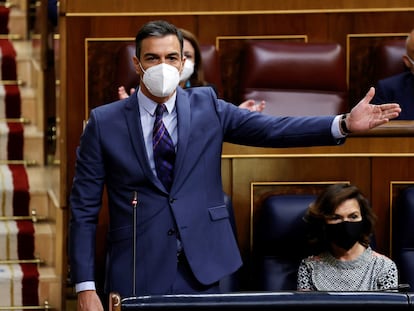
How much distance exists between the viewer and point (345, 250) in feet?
4.48

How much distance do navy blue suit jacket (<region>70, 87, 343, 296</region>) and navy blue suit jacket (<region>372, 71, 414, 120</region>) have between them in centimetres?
58

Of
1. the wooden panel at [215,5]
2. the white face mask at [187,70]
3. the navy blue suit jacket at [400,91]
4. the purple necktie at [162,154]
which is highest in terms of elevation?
the wooden panel at [215,5]

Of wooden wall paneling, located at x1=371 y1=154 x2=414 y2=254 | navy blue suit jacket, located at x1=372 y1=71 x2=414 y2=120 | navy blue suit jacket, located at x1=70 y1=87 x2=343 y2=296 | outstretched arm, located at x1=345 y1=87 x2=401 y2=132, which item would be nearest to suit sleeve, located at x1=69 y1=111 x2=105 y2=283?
navy blue suit jacket, located at x1=70 y1=87 x2=343 y2=296

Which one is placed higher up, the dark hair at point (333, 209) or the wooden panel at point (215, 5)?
the wooden panel at point (215, 5)

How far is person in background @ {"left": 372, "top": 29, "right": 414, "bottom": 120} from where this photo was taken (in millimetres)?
1713

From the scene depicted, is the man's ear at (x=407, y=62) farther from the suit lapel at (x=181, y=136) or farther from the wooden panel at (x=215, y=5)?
the suit lapel at (x=181, y=136)

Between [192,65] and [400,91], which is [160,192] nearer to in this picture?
[192,65]

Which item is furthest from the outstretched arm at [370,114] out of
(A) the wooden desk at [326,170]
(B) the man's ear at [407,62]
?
(B) the man's ear at [407,62]

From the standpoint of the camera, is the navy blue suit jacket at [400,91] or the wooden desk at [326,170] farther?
the navy blue suit jacket at [400,91]

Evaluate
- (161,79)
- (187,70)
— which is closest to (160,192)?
(161,79)

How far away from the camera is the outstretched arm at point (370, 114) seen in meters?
1.07

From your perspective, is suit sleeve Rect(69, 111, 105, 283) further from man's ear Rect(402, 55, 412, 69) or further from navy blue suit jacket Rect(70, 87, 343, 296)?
man's ear Rect(402, 55, 412, 69)

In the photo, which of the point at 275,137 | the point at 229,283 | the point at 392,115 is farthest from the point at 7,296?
the point at 392,115

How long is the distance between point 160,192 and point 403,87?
0.68 metres
